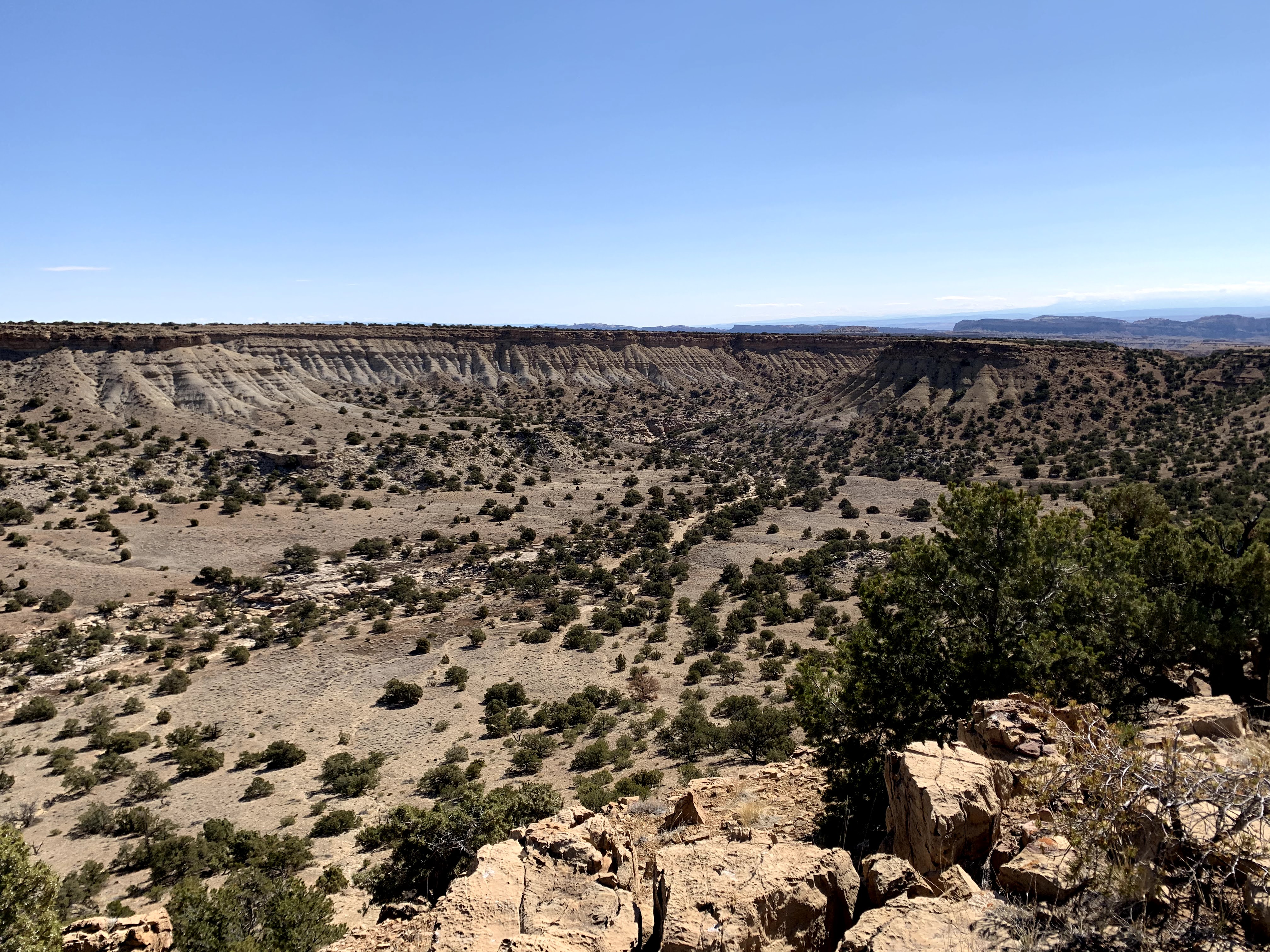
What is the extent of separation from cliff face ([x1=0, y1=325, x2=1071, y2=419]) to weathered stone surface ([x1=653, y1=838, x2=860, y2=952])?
240ft

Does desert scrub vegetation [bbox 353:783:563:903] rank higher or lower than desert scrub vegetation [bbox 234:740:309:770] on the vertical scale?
higher

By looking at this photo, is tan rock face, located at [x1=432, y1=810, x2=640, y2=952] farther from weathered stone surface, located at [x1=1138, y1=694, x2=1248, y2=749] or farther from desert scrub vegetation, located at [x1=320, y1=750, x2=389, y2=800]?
desert scrub vegetation, located at [x1=320, y1=750, x2=389, y2=800]

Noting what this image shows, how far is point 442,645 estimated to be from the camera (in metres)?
31.0

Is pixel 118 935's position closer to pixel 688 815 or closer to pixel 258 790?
pixel 688 815

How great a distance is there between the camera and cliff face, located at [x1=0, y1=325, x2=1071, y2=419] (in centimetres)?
6644

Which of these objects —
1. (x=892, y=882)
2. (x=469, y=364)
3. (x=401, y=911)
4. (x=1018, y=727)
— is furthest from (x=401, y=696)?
(x=469, y=364)

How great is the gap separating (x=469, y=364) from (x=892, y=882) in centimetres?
9925

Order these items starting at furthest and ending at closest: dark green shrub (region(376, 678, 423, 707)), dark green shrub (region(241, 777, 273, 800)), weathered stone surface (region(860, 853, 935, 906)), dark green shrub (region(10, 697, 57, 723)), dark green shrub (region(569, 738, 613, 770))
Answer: dark green shrub (region(376, 678, 423, 707)), dark green shrub (region(10, 697, 57, 723)), dark green shrub (region(569, 738, 613, 770)), dark green shrub (region(241, 777, 273, 800)), weathered stone surface (region(860, 853, 935, 906))

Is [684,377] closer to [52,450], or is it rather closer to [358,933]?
[52,450]

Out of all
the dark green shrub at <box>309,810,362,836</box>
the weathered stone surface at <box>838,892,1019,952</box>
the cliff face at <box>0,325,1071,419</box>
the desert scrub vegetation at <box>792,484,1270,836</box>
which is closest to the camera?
the weathered stone surface at <box>838,892,1019,952</box>

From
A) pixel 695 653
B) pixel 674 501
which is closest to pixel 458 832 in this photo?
pixel 695 653

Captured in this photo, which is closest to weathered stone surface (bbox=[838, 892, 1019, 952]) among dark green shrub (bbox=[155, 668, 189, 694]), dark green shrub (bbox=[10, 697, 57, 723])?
dark green shrub (bbox=[155, 668, 189, 694])

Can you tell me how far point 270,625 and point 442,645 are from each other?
9518 mm

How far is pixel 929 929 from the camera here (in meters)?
6.11
